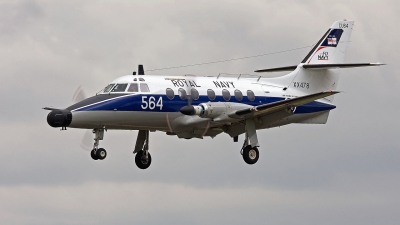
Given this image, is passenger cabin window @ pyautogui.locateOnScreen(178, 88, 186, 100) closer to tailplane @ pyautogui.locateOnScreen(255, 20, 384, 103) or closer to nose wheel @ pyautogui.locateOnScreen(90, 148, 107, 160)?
nose wheel @ pyautogui.locateOnScreen(90, 148, 107, 160)

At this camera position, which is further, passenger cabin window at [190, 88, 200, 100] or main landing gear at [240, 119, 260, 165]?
main landing gear at [240, 119, 260, 165]

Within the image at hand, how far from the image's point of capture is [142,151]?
39.7 m

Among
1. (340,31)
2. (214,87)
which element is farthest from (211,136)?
(340,31)

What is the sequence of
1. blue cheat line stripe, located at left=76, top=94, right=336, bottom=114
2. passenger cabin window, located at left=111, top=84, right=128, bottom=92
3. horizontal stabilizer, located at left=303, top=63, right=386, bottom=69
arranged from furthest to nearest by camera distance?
horizontal stabilizer, located at left=303, top=63, right=386, bottom=69
passenger cabin window, located at left=111, top=84, right=128, bottom=92
blue cheat line stripe, located at left=76, top=94, right=336, bottom=114

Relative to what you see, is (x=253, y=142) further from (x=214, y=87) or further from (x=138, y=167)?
(x=138, y=167)

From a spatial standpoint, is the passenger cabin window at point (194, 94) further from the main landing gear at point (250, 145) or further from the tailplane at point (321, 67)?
the tailplane at point (321, 67)

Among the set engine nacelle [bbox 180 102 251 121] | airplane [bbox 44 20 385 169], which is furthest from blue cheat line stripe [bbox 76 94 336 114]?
engine nacelle [bbox 180 102 251 121]

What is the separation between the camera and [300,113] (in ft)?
133

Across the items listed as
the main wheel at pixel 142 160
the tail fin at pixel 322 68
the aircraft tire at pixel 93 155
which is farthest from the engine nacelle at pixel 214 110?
the main wheel at pixel 142 160

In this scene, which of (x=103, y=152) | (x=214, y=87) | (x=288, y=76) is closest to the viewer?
(x=103, y=152)

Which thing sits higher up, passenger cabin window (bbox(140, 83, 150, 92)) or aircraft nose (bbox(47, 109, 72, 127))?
passenger cabin window (bbox(140, 83, 150, 92))

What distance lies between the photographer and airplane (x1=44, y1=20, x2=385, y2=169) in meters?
35.9

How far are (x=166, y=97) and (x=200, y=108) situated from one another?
5.36 feet

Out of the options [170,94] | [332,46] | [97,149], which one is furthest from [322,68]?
[97,149]
